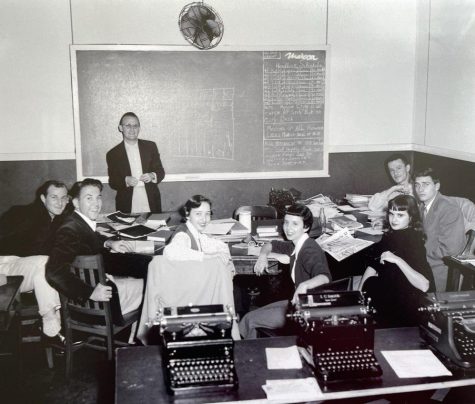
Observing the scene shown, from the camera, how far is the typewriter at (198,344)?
2.00 meters

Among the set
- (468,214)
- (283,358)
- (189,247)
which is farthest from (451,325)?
(468,214)

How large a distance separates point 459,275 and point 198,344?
97.9 inches

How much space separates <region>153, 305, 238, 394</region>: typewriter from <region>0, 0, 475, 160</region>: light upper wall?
12.7 feet

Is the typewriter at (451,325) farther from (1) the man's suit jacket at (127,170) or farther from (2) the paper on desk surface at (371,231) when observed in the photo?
(1) the man's suit jacket at (127,170)

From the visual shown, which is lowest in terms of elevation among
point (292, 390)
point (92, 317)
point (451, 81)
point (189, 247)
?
point (92, 317)

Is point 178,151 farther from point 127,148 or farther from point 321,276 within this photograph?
point 321,276

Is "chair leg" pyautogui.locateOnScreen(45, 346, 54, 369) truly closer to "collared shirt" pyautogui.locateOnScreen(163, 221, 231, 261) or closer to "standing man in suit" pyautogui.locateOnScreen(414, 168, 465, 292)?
"collared shirt" pyautogui.locateOnScreen(163, 221, 231, 261)

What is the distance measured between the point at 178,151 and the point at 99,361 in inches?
105

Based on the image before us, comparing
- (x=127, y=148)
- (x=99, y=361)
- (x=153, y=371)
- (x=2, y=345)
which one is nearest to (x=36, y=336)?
(x=2, y=345)

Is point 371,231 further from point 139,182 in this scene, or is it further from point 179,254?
point 139,182

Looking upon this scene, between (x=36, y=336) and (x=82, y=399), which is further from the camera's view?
(x=36, y=336)

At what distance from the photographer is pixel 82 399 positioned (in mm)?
3219

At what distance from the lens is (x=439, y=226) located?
3.77 metres

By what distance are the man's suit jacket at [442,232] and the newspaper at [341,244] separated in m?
0.48
